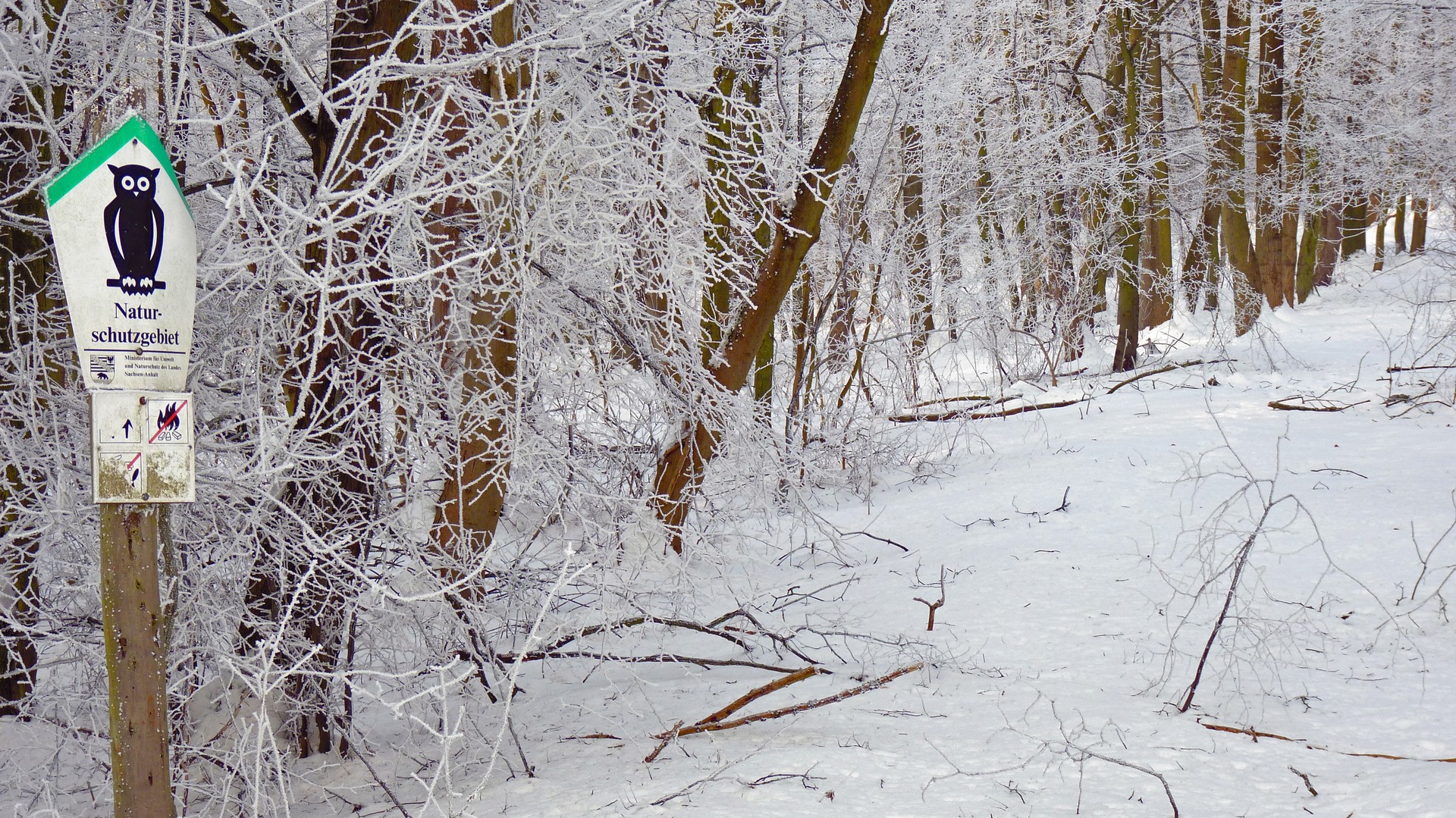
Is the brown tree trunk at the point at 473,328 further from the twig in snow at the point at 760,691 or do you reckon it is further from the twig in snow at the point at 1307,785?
the twig in snow at the point at 1307,785

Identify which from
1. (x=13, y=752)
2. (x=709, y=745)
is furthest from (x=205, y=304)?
(x=709, y=745)

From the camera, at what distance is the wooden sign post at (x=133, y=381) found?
2404 mm

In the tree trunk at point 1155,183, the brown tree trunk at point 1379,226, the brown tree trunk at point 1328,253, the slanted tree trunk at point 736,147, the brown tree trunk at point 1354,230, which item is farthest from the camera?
the brown tree trunk at point 1354,230

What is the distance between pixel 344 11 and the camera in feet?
12.3

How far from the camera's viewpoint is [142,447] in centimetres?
244

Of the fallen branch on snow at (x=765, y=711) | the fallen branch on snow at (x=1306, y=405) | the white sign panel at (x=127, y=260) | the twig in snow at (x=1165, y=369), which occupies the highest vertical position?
the white sign panel at (x=127, y=260)

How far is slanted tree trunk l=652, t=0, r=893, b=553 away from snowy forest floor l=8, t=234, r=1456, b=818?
680 mm

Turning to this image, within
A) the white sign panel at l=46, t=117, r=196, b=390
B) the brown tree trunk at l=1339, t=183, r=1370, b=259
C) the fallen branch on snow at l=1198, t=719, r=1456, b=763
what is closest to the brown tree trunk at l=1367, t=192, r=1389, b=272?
the brown tree trunk at l=1339, t=183, r=1370, b=259

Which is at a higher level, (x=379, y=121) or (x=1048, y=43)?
(x=1048, y=43)

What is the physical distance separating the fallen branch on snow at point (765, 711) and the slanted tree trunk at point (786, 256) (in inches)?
66.8

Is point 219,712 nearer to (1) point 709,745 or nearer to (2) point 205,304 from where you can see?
(2) point 205,304

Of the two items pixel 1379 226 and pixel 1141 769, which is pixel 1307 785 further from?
pixel 1379 226

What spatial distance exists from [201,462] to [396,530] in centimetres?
60

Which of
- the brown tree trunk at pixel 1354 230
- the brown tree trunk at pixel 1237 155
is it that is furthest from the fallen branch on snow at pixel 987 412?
the brown tree trunk at pixel 1354 230
